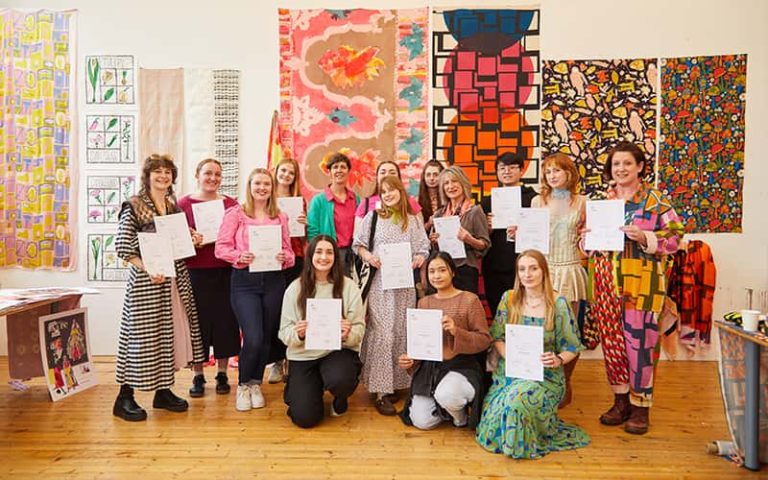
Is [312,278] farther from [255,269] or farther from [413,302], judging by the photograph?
[413,302]

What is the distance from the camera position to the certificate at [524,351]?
2861 mm

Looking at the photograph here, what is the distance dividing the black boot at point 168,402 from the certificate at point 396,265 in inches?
57.5

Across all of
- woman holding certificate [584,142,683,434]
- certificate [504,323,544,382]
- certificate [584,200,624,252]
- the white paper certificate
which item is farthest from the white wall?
certificate [504,323,544,382]

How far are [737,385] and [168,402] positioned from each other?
3.14 metres

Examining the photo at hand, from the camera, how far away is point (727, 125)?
4.66 metres

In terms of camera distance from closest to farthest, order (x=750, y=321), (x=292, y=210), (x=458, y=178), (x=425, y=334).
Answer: (x=750, y=321), (x=425, y=334), (x=458, y=178), (x=292, y=210)

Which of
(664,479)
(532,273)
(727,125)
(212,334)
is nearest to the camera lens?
(664,479)

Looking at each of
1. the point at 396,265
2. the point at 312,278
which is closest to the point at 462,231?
the point at 396,265

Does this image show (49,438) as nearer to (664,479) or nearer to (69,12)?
(664,479)

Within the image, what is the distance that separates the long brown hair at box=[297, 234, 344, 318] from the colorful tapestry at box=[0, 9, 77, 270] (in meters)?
2.75

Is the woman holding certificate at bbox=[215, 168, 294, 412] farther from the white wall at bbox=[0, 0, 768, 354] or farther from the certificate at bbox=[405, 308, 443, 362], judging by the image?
the white wall at bbox=[0, 0, 768, 354]

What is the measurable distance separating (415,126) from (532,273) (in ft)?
7.22

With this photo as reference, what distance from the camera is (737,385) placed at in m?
2.72

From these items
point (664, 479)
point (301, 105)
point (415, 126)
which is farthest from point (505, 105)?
point (664, 479)
